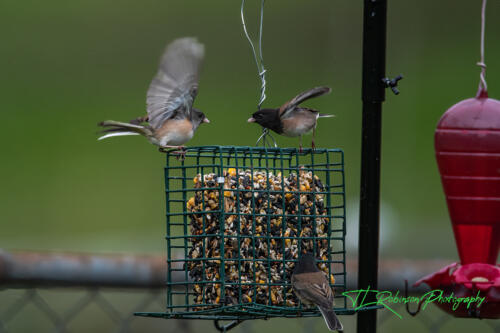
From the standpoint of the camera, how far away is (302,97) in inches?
107

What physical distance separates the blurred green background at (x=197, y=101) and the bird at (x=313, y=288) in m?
4.14

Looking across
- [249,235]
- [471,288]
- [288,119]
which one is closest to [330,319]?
[249,235]

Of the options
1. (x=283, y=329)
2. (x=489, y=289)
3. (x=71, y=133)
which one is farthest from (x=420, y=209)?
(x=489, y=289)

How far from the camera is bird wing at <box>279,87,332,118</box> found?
2604mm

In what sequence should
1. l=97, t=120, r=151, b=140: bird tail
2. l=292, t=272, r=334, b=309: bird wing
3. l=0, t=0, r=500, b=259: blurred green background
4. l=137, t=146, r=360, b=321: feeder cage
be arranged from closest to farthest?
l=292, t=272, r=334, b=309: bird wing
l=137, t=146, r=360, b=321: feeder cage
l=97, t=120, r=151, b=140: bird tail
l=0, t=0, r=500, b=259: blurred green background

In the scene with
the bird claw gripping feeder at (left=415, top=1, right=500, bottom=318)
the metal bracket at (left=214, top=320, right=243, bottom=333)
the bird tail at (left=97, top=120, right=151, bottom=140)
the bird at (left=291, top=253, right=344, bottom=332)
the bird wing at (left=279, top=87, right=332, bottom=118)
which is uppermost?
the bird wing at (left=279, top=87, right=332, bottom=118)

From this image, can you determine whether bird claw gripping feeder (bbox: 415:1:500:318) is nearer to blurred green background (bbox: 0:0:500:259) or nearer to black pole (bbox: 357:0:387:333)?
black pole (bbox: 357:0:387:333)

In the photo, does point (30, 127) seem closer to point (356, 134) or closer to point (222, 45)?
point (222, 45)

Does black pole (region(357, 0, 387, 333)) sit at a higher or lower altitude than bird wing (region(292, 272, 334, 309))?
higher

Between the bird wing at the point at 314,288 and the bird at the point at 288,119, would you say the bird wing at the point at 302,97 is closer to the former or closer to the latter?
the bird at the point at 288,119

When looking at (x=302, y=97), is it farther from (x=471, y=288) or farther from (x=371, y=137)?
(x=471, y=288)

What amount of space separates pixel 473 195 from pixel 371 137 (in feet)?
1.29

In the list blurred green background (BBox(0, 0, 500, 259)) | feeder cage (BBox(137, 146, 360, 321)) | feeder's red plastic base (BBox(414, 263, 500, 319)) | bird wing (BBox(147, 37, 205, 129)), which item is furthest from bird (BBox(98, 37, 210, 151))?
blurred green background (BBox(0, 0, 500, 259))

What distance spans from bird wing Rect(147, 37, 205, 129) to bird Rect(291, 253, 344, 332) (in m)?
0.81
